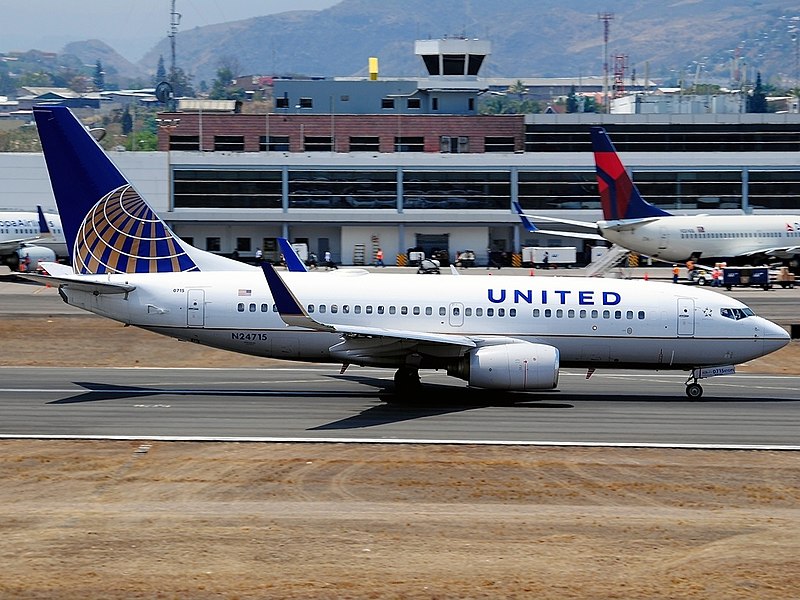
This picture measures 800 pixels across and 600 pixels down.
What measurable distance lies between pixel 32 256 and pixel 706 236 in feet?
159

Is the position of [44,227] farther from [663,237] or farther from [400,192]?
[663,237]

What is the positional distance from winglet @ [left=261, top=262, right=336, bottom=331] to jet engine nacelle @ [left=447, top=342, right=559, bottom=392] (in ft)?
16.2

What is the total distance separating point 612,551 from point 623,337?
16.6m

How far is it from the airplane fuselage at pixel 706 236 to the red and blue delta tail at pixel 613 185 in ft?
2.58

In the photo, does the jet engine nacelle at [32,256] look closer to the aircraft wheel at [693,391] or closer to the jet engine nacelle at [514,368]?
the jet engine nacelle at [514,368]

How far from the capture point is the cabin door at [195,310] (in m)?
35.1

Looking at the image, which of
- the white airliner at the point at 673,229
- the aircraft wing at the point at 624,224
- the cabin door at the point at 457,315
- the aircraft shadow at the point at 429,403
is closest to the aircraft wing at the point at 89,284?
the aircraft shadow at the point at 429,403

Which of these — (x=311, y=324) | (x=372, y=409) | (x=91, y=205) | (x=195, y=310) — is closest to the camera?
(x=311, y=324)

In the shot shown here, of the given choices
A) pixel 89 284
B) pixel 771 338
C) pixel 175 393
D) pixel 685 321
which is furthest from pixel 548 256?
pixel 89 284

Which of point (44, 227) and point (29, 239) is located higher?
point (44, 227)

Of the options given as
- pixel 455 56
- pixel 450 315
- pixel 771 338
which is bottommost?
pixel 771 338

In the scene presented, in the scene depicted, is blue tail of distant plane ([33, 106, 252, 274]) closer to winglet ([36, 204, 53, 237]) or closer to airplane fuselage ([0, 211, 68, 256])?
winglet ([36, 204, 53, 237])

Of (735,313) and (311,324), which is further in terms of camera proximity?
(735,313)

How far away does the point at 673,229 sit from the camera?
81.3 metres
